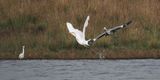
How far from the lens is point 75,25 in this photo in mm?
24484

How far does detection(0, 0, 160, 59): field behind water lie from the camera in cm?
2152

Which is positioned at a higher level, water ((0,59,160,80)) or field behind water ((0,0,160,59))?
field behind water ((0,0,160,59))

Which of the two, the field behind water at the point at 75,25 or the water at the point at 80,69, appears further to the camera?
the field behind water at the point at 75,25

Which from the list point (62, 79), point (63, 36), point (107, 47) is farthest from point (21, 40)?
point (62, 79)

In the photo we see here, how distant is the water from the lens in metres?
17.6

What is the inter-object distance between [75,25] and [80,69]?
18.9 feet

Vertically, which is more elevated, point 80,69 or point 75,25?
point 75,25

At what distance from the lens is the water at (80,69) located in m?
17.6

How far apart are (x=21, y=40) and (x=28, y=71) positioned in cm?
449

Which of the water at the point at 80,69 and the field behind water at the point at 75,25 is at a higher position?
the field behind water at the point at 75,25

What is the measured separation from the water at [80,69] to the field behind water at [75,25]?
95 centimetres

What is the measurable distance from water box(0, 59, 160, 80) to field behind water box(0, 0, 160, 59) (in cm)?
95

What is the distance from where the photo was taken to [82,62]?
20.0m

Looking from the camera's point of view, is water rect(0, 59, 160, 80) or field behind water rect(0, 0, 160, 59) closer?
water rect(0, 59, 160, 80)
